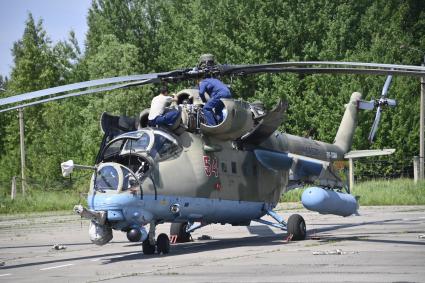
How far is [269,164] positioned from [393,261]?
6046 millimetres

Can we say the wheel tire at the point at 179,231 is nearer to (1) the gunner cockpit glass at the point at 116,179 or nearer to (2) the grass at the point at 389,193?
(1) the gunner cockpit glass at the point at 116,179

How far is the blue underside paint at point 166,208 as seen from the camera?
1573 cm

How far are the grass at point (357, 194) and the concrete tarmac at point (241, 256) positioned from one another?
9.33 meters

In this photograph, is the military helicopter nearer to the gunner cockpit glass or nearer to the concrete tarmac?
the gunner cockpit glass

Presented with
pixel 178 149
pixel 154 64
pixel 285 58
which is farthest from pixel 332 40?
pixel 178 149

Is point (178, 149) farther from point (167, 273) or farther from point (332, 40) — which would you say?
point (332, 40)

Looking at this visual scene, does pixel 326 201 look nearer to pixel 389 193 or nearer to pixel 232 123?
pixel 232 123

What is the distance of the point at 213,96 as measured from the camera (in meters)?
17.7

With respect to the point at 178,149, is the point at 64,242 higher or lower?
lower

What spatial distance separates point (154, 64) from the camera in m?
66.3

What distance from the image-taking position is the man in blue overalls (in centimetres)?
1762

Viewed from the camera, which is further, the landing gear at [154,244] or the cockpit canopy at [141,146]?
the landing gear at [154,244]

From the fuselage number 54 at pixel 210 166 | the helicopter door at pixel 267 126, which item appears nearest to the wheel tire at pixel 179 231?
the fuselage number 54 at pixel 210 166

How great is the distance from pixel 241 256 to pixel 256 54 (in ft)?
138
